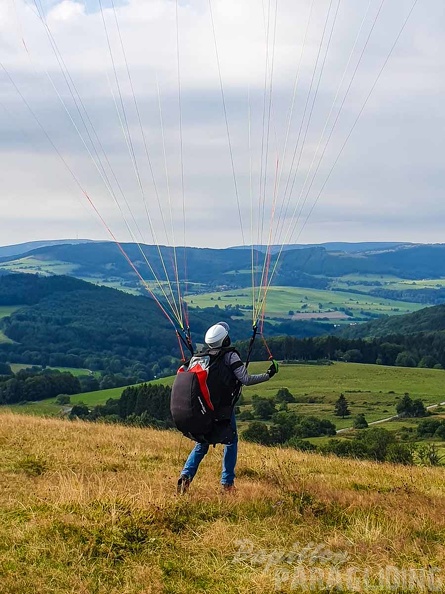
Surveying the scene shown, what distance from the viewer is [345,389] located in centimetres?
14412

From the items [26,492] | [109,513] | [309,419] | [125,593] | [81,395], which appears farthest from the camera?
[81,395]

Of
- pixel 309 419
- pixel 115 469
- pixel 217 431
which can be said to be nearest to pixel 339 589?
pixel 217 431

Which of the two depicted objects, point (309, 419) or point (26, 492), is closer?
point (26, 492)

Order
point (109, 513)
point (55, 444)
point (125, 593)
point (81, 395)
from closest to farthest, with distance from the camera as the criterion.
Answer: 1. point (125, 593)
2. point (109, 513)
3. point (55, 444)
4. point (81, 395)

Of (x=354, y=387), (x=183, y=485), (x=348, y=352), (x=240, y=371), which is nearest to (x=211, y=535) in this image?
(x=183, y=485)

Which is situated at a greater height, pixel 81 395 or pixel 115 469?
pixel 115 469

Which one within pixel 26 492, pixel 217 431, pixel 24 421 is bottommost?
pixel 24 421

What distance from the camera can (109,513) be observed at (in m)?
7.82

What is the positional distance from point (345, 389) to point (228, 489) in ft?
454

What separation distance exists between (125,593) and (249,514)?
2.74 m

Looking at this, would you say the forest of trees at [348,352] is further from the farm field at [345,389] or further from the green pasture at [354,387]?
the farm field at [345,389]

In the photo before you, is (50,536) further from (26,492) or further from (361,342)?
(361,342)

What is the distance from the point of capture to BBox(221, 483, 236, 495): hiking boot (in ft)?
31.1

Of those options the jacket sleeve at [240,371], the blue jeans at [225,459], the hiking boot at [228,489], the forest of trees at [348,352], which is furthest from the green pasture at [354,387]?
the jacket sleeve at [240,371]
